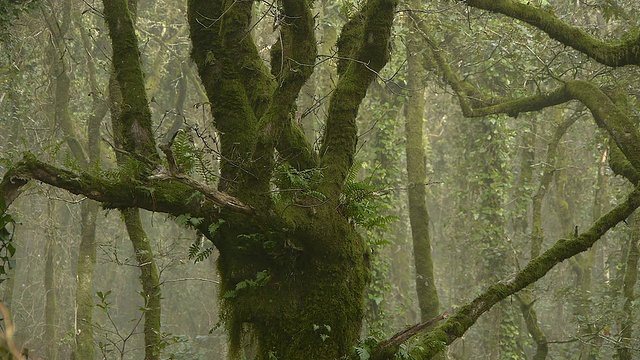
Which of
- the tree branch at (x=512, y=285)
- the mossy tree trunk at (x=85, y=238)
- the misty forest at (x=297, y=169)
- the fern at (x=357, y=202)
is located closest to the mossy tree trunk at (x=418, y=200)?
the misty forest at (x=297, y=169)

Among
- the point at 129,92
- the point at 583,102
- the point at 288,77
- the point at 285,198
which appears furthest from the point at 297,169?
the point at 583,102

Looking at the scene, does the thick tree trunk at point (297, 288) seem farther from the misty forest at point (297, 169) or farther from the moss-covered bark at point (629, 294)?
the moss-covered bark at point (629, 294)

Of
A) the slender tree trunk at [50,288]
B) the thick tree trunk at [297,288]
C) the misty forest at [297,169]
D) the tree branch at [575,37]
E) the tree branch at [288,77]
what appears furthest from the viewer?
the slender tree trunk at [50,288]

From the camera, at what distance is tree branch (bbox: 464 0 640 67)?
19.9 feet

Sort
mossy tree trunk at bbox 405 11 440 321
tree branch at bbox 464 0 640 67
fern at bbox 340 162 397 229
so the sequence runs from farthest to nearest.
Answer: mossy tree trunk at bbox 405 11 440 321
tree branch at bbox 464 0 640 67
fern at bbox 340 162 397 229

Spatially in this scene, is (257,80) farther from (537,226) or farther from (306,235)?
(537,226)

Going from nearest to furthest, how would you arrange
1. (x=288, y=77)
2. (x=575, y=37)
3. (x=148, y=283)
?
(x=288, y=77), (x=575, y=37), (x=148, y=283)

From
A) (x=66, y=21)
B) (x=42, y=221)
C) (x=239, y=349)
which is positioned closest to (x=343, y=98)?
(x=239, y=349)

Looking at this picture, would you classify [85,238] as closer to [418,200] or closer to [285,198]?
[418,200]

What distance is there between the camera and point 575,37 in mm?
6652

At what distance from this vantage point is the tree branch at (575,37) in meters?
6.07

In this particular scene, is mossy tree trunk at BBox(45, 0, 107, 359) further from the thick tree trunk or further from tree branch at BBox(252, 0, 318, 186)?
tree branch at BBox(252, 0, 318, 186)

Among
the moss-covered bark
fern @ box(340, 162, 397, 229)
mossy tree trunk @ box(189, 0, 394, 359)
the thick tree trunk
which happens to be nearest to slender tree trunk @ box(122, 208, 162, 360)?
mossy tree trunk @ box(189, 0, 394, 359)

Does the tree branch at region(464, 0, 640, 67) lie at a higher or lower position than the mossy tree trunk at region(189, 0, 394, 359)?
higher
